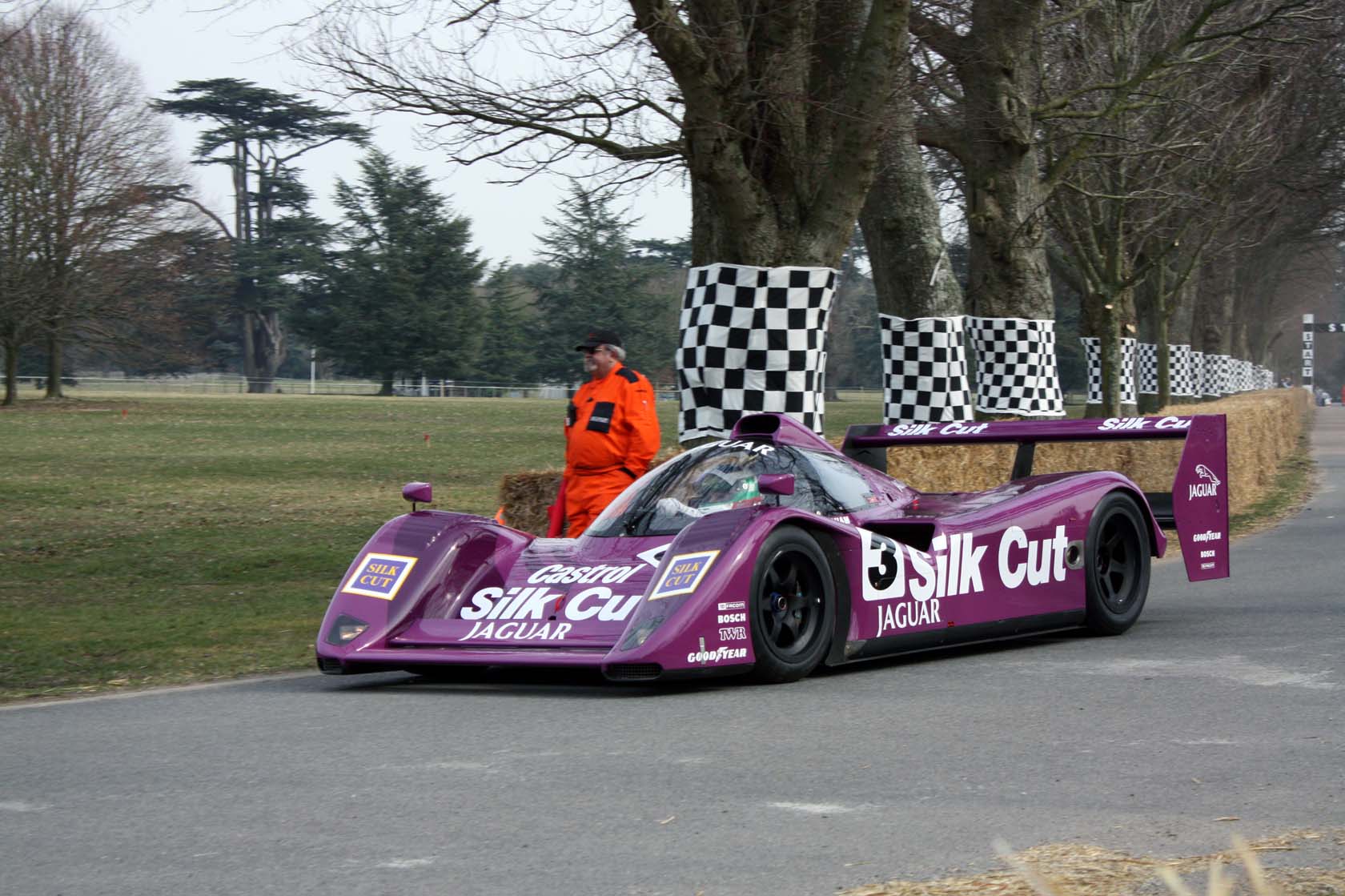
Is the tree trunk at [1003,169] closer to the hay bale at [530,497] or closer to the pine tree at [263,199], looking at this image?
the hay bale at [530,497]

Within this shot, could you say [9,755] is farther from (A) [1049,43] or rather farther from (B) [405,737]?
(A) [1049,43]

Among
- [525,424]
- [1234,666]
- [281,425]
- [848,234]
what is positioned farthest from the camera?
[525,424]

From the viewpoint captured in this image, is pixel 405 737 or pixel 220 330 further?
Result: pixel 220 330

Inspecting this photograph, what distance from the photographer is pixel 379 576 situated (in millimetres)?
7781

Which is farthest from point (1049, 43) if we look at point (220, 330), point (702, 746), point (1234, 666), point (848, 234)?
point (220, 330)

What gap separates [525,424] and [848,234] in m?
29.8

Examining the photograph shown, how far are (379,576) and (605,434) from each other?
2.20 meters

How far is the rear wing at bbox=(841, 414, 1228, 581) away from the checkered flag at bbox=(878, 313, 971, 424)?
7.47 meters

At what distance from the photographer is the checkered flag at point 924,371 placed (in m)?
17.6

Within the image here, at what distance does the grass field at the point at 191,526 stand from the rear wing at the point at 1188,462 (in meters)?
4.26

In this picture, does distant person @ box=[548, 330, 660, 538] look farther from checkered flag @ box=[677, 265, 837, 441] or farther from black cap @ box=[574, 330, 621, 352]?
checkered flag @ box=[677, 265, 837, 441]

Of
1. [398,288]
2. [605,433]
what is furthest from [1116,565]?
[398,288]

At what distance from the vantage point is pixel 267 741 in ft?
19.8

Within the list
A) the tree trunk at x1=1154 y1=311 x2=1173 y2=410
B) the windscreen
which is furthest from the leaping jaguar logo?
the tree trunk at x1=1154 y1=311 x2=1173 y2=410
